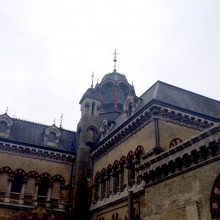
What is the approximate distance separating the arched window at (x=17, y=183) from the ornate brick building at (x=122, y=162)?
9cm

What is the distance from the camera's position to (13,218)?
2597 centimetres

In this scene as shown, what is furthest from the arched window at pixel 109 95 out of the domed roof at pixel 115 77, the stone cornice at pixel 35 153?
the stone cornice at pixel 35 153

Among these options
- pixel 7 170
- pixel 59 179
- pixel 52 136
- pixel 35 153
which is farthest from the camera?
pixel 52 136

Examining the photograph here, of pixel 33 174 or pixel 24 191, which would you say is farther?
pixel 33 174

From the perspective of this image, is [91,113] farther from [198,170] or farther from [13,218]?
[198,170]

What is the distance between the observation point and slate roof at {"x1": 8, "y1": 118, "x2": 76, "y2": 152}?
30.2m

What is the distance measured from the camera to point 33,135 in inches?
1237

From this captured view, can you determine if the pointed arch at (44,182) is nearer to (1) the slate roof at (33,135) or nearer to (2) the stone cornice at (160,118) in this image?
(1) the slate roof at (33,135)

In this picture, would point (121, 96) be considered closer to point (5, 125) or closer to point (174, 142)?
point (5, 125)

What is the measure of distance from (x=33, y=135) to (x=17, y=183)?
565cm

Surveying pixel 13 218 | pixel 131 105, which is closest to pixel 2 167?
pixel 13 218

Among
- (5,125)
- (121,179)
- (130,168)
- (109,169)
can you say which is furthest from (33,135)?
(130,168)

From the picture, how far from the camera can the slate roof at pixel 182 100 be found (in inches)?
894

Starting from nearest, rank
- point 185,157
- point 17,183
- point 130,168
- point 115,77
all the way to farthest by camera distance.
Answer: point 185,157, point 130,168, point 17,183, point 115,77
